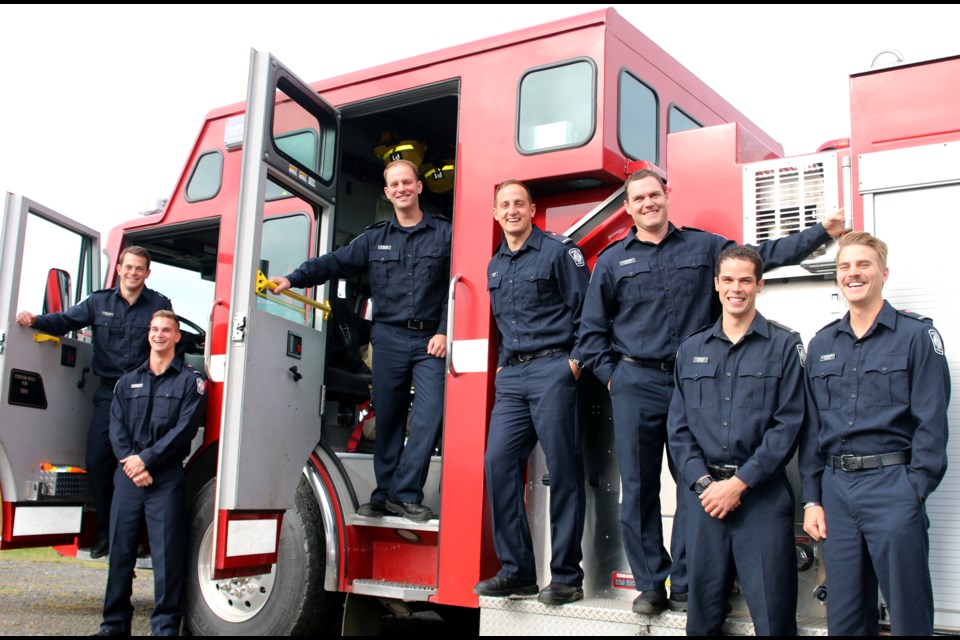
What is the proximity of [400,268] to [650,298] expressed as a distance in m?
1.52

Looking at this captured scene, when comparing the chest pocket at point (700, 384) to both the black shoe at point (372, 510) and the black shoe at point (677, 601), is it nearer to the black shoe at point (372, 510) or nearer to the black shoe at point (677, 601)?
the black shoe at point (677, 601)

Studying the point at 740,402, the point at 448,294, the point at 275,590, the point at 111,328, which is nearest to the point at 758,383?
the point at 740,402

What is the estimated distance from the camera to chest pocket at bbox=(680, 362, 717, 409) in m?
3.48

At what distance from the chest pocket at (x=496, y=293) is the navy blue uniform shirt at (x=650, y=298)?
47 centimetres

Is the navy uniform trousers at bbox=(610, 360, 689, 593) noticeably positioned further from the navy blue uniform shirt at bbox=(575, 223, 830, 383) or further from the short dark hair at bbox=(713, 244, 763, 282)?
the short dark hair at bbox=(713, 244, 763, 282)

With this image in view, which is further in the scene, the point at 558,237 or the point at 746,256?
the point at 558,237

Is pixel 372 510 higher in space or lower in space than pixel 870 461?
lower

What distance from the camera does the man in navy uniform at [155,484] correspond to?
4.88 m

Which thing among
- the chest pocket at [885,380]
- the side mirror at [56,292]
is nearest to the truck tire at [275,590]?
the side mirror at [56,292]

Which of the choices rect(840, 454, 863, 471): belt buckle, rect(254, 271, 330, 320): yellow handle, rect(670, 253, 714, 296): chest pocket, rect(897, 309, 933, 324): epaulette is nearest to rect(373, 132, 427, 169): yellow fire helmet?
rect(254, 271, 330, 320): yellow handle

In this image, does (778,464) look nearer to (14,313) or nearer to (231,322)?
(231,322)

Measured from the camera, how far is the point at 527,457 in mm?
4199

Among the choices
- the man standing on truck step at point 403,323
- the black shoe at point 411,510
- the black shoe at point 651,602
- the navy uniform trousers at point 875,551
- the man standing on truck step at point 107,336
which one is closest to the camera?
the navy uniform trousers at point 875,551

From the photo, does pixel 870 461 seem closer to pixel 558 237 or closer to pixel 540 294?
pixel 540 294
